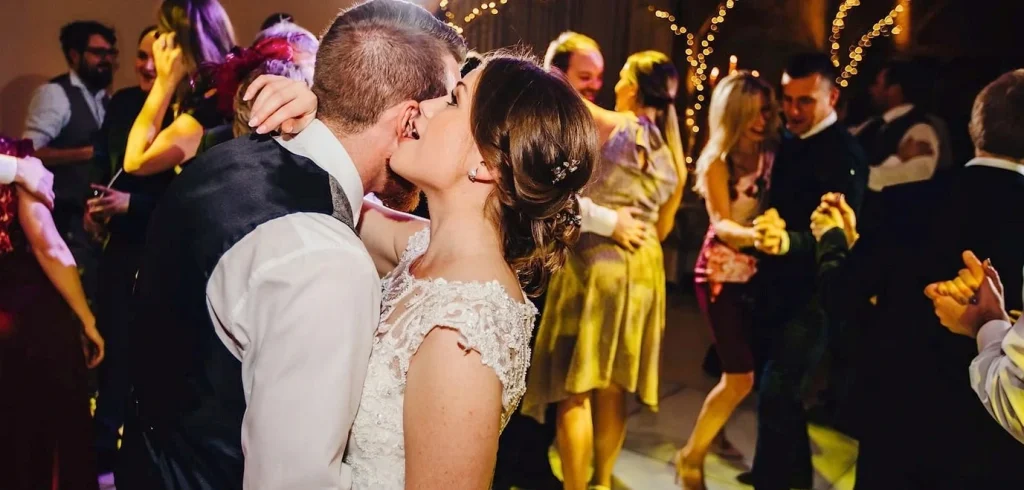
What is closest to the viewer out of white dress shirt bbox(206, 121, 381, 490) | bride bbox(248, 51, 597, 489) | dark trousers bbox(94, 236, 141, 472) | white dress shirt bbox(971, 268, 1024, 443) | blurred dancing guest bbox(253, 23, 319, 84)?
white dress shirt bbox(206, 121, 381, 490)

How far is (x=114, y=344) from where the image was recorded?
312cm

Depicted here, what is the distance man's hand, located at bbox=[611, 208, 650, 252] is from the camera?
2900mm

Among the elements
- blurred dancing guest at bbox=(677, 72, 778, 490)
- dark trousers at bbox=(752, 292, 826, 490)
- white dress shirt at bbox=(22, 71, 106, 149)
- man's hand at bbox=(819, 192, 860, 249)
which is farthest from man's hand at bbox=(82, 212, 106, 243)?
man's hand at bbox=(819, 192, 860, 249)

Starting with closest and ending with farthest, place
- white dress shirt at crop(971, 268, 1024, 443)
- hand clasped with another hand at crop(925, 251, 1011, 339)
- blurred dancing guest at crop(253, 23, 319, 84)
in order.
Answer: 1. white dress shirt at crop(971, 268, 1024, 443)
2. hand clasped with another hand at crop(925, 251, 1011, 339)
3. blurred dancing guest at crop(253, 23, 319, 84)

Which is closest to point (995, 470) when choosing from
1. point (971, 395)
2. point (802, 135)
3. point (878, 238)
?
point (971, 395)

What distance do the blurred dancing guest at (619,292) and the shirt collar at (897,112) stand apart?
2.49ft

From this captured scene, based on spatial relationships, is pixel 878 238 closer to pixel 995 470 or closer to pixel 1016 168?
pixel 1016 168

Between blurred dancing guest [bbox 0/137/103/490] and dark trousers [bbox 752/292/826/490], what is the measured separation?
241cm

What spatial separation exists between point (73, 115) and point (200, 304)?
10.5 ft

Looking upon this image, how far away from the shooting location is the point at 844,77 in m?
2.84

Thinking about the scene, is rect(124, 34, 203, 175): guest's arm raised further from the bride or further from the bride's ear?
the bride's ear

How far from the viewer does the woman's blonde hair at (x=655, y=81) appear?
2.91 m

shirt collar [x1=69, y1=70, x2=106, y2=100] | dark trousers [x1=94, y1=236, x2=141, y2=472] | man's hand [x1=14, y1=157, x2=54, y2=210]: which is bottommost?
dark trousers [x1=94, y1=236, x2=141, y2=472]

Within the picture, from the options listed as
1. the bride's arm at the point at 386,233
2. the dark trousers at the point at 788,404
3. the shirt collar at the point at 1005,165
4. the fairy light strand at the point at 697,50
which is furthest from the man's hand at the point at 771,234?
the bride's arm at the point at 386,233
